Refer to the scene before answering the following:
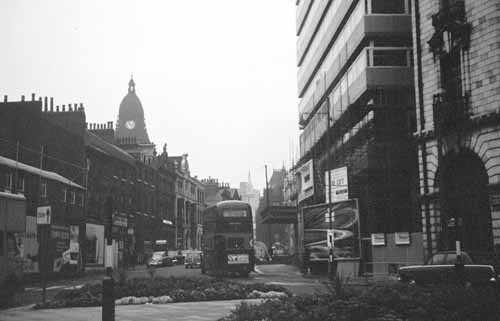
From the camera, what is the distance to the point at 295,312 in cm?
984

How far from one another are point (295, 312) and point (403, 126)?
26.7 meters

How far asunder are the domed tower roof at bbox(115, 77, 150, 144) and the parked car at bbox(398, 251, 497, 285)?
96498 millimetres

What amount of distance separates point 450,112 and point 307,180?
Answer: 979 inches

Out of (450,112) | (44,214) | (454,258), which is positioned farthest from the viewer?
(450,112)

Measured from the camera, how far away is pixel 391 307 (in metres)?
9.64

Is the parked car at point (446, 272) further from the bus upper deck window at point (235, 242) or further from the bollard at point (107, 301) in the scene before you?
the bus upper deck window at point (235, 242)

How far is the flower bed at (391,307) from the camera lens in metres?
8.77

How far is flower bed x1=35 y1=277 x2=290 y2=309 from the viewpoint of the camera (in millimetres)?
16445

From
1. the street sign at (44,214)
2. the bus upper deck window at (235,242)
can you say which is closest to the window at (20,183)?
the bus upper deck window at (235,242)

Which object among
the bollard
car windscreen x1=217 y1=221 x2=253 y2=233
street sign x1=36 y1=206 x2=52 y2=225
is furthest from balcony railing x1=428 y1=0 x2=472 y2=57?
the bollard

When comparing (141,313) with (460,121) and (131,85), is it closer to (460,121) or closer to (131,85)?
(460,121)

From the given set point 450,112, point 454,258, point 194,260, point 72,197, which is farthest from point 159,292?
point 194,260

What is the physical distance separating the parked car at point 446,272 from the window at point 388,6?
70.0ft

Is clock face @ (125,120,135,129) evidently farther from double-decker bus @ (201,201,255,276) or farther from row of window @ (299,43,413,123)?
double-decker bus @ (201,201,255,276)
